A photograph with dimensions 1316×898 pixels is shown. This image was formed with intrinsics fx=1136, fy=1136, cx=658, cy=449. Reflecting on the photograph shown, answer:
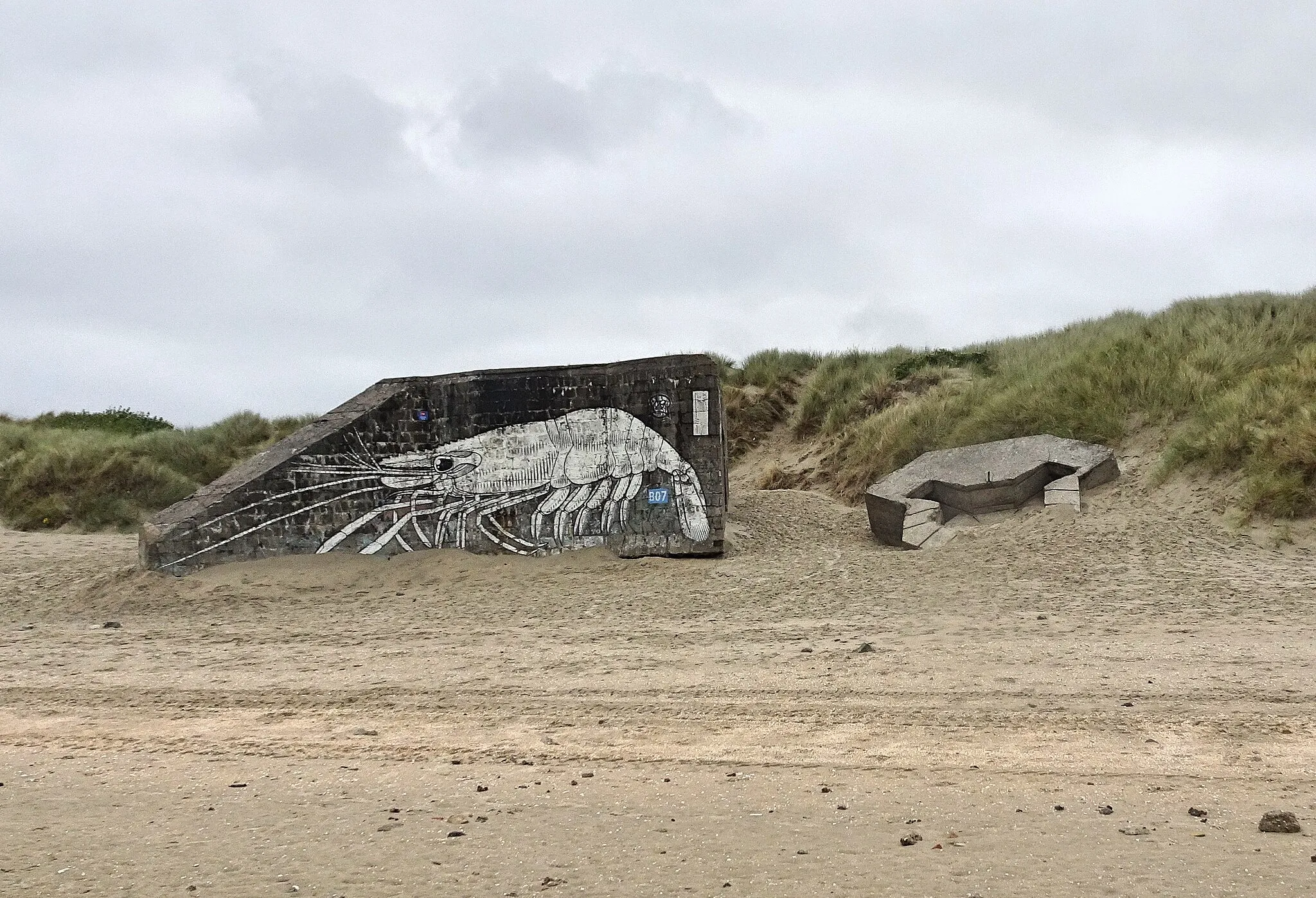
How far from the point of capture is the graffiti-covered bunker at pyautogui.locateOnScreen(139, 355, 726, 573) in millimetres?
12883

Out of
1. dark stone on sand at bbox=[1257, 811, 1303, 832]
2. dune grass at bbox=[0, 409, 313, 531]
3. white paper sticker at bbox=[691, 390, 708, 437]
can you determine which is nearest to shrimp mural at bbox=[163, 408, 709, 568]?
white paper sticker at bbox=[691, 390, 708, 437]

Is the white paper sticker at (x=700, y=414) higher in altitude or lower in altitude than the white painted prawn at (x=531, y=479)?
higher

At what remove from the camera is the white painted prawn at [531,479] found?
42.6 feet

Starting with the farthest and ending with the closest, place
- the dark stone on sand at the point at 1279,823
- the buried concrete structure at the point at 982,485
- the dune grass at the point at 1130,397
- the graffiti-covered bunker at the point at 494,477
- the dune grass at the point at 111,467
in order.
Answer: the dune grass at the point at 111,467 < the graffiti-covered bunker at the point at 494,477 < the buried concrete structure at the point at 982,485 < the dune grass at the point at 1130,397 < the dark stone on sand at the point at 1279,823

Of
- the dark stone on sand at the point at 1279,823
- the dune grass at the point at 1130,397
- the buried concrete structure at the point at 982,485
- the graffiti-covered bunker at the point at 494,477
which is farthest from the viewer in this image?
the graffiti-covered bunker at the point at 494,477

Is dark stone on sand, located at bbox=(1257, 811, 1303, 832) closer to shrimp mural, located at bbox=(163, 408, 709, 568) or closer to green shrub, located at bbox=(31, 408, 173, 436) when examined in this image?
shrimp mural, located at bbox=(163, 408, 709, 568)

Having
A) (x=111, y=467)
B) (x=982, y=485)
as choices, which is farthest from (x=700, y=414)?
(x=111, y=467)

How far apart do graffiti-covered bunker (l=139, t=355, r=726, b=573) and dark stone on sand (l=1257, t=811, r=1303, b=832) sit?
8597mm

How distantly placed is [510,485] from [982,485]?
5.36 metres

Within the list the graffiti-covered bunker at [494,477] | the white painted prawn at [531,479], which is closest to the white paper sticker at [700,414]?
the graffiti-covered bunker at [494,477]

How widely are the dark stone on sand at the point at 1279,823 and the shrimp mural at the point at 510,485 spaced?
343 inches

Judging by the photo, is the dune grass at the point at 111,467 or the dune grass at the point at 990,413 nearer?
the dune grass at the point at 990,413

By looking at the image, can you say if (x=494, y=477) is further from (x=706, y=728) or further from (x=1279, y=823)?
(x=1279, y=823)

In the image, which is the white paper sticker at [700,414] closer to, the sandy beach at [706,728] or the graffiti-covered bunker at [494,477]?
the graffiti-covered bunker at [494,477]
